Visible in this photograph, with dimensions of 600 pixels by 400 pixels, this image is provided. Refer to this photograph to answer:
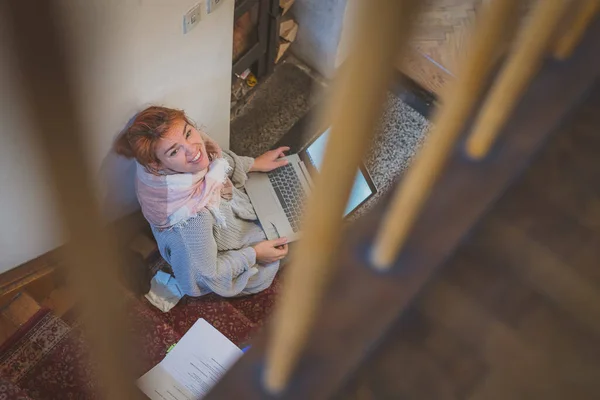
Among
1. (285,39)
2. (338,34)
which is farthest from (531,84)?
(285,39)

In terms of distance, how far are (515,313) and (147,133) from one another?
1400 mm

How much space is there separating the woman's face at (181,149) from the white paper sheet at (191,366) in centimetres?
57

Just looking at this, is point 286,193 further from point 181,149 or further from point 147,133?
point 147,133

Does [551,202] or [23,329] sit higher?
[551,202]

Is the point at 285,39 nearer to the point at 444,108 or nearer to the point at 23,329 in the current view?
the point at 23,329

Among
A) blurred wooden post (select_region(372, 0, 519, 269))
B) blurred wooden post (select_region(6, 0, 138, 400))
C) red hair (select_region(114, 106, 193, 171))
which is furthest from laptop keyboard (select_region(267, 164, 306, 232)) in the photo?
blurred wooden post (select_region(6, 0, 138, 400))

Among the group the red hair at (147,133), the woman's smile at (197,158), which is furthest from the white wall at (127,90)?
the woman's smile at (197,158)

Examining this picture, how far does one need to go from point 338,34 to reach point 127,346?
236 cm

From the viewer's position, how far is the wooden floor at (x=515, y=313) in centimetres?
82

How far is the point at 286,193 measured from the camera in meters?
2.58

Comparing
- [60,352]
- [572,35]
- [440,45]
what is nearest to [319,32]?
[440,45]

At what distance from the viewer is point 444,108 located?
617mm

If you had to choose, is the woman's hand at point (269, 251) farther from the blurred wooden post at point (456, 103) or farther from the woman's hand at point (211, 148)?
the blurred wooden post at point (456, 103)

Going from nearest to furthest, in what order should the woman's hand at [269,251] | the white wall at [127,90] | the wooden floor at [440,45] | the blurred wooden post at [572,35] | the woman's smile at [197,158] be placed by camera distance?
the blurred wooden post at [572,35], the white wall at [127,90], the woman's smile at [197,158], the woman's hand at [269,251], the wooden floor at [440,45]
